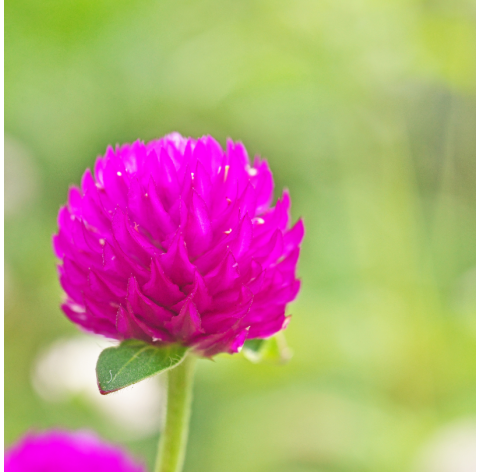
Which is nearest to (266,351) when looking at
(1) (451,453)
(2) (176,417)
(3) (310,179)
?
(2) (176,417)

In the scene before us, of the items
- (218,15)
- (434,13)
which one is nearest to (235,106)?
(218,15)

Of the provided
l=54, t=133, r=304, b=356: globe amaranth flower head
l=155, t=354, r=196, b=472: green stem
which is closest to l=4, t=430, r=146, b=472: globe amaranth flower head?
l=155, t=354, r=196, b=472: green stem

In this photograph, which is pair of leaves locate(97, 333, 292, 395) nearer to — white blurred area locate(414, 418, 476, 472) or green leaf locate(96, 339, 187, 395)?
green leaf locate(96, 339, 187, 395)

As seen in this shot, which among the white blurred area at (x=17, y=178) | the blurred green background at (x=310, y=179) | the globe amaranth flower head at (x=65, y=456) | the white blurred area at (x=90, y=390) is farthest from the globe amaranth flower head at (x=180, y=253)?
the white blurred area at (x=17, y=178)

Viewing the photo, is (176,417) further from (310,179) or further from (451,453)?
(310,179)

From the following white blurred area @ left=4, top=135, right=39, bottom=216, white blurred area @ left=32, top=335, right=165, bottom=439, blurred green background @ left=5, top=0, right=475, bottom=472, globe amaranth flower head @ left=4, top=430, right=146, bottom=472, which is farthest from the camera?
white blurred area @ left=4, top=135, right=39, bottom=216
